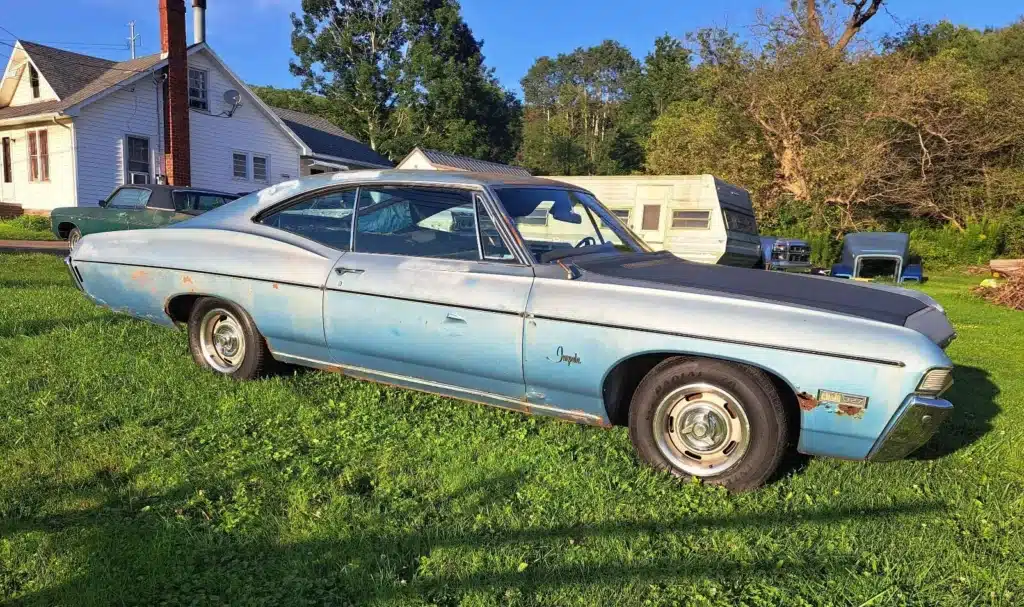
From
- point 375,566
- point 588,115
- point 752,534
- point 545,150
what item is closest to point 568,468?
Answer: point 752,534

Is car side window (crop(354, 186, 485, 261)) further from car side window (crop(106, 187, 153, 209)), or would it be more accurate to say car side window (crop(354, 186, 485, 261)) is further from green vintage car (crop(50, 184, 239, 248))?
car side window (crop(106, 187, 153, 209))

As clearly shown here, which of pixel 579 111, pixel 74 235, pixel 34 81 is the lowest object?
pixel 74 235

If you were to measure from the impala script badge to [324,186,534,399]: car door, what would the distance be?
0.20m

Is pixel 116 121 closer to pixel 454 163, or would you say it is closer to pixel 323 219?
pixel 454 163

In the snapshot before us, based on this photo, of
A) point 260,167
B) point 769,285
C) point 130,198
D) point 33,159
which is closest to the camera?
point 769,285

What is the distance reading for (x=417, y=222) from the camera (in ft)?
12.8

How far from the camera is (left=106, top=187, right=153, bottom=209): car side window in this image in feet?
36.7

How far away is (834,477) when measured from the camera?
3.21m

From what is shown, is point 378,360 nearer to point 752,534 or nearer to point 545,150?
point 752,534

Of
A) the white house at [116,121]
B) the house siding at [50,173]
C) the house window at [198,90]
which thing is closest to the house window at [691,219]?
the white house at [116,121]

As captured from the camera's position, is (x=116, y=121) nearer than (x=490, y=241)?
No

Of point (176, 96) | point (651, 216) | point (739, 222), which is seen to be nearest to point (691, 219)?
point (651, 216)

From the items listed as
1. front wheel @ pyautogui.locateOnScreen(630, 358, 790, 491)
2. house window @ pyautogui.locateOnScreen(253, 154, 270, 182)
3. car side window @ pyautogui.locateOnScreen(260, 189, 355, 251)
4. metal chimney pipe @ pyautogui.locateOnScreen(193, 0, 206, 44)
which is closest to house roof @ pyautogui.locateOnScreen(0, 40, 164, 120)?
metal chimney pipe @ pyautogui.locateOnScreen(193, 0, 206, 44)

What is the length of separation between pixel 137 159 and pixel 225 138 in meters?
3.32
